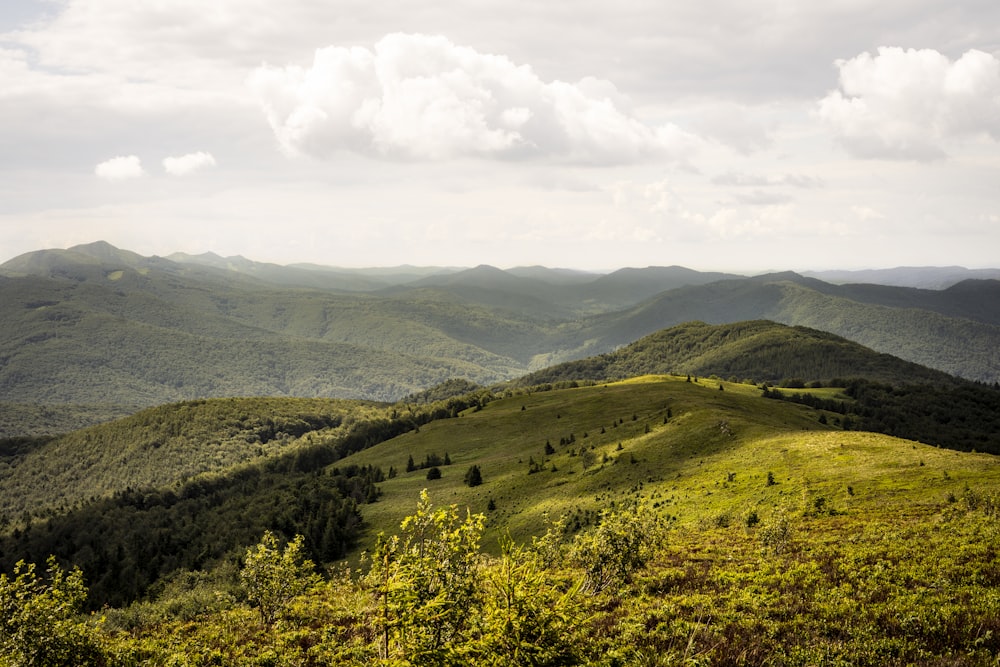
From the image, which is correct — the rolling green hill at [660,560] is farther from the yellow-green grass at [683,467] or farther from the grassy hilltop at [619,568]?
the yellow-green grass at [683,467]

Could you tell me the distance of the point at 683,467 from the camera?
82.7m

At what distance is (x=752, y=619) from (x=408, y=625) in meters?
16.5

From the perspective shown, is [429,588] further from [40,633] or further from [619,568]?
[619,568]

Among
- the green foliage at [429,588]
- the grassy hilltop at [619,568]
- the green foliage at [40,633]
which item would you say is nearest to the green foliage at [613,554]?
the grassy hilltop at [619,568]

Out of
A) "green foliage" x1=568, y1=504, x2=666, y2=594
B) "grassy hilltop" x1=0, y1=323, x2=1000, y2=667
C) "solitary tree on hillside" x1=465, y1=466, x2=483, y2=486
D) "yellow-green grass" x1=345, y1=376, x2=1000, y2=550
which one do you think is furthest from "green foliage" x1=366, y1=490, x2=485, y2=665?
"solitary tree on hillside" x1=465, y1=466, x2=483, y2=486

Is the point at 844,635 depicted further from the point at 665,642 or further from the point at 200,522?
the point at 200,522

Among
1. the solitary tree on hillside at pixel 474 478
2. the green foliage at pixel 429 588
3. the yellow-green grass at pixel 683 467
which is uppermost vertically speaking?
the green foliage at pixel 429 588

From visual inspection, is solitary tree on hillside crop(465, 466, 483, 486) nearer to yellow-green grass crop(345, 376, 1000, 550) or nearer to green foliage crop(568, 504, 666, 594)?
yellow-green grass crop(345, 376, 1000, 550)

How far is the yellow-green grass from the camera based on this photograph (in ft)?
182

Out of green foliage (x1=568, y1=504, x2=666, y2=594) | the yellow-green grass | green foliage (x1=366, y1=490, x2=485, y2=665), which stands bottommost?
the yellow-green grass

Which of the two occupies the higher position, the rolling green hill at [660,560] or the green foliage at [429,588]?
the green foliage at [429,588]

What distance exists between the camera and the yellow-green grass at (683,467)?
182 ft

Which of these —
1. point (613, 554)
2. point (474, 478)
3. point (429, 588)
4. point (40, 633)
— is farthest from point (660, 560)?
point (474, 478)

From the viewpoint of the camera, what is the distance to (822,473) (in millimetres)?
62250
